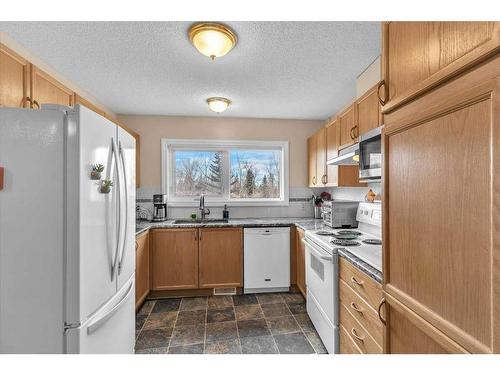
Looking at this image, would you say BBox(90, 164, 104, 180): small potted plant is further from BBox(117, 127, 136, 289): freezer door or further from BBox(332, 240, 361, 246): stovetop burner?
BBox(332, 240, 361, 246): stovetop burner

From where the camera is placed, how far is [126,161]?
146cm

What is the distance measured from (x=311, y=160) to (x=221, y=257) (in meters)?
1.82

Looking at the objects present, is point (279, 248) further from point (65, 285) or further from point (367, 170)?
point (65, 285)

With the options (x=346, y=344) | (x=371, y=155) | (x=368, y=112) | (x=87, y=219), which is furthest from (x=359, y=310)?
(x=87, y=219)

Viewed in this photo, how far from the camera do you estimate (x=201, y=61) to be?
189 cm

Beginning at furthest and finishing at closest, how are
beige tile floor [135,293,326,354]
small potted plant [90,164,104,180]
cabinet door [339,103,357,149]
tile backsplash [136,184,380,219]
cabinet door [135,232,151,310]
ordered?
1. tile backsplash [136,184,380,219]
2. cabinet door [135,232,151,310]
3. cabinet door [339,103,357,149]
4. beige tile floor [135,293,326,354]
5. small potted plant [90,164,104,180]

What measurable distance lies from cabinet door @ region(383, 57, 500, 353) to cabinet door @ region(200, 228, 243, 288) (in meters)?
2.15

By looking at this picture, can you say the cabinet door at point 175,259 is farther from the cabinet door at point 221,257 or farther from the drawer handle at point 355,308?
the drawer handle at point 355,308

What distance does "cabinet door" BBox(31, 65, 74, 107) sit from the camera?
4.71 feet

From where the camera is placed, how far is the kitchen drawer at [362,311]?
1142mm

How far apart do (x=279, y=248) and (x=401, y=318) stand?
6.78 feet

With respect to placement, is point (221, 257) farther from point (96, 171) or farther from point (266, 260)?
point (96, 171)

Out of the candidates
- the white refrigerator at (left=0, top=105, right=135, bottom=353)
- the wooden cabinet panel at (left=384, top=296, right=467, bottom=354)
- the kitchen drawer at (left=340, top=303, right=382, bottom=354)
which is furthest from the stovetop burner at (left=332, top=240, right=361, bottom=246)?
the white refrigerator at (left=0, top=105, right=135, bottom=353)

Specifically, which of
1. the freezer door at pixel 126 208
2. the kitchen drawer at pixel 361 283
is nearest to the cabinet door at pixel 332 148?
the kitchen drawer at pixel 361 283
